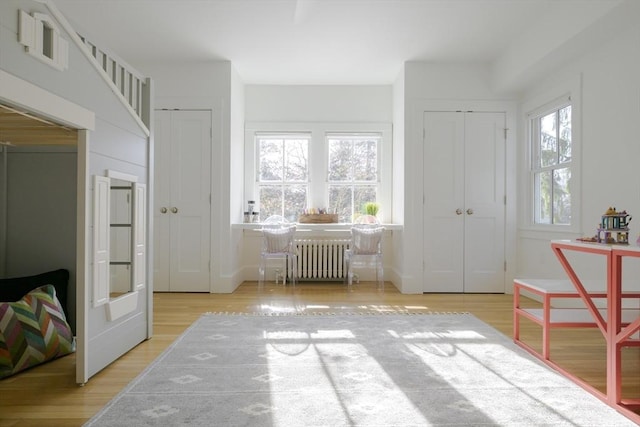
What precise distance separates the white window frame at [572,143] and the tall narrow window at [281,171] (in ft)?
9.38

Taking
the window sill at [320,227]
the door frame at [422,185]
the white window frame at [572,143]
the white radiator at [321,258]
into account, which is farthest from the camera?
the white radiator at [321,258]

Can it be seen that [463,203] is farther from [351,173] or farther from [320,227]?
[320,227]

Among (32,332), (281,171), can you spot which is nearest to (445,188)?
(281,171)

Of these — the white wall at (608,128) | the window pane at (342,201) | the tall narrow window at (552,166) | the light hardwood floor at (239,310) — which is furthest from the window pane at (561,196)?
the window pane at (342,201)

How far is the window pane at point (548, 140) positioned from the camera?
4.67 meters

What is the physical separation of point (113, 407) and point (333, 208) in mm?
4474

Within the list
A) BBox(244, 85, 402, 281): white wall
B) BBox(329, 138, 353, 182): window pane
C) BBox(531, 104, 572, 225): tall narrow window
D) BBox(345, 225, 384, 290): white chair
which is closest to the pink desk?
BBox(531, 104, 572, 225): tall narrow window

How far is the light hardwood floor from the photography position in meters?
2.11

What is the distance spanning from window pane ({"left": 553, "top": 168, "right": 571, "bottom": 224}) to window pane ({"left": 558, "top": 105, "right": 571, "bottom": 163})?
0.14 meters

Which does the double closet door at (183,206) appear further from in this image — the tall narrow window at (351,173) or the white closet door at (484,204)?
the white closet door at (484,204)

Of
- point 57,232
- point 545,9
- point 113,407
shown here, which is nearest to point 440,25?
point 545,9

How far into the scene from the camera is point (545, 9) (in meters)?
3.92

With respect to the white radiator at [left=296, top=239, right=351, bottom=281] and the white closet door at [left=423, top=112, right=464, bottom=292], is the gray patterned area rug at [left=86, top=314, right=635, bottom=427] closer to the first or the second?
the white closet door at [left=423, top=112, right=464, bottom=292]

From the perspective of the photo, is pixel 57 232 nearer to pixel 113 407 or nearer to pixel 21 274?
pixel 21 274
